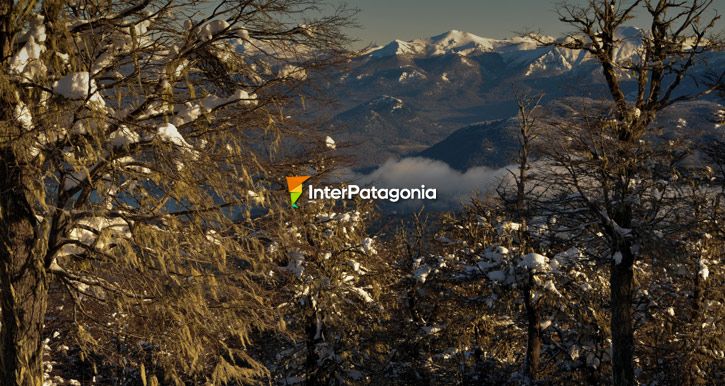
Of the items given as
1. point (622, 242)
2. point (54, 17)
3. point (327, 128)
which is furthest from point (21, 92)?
point (622, 242)

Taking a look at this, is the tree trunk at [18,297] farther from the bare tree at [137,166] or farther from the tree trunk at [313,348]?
the tree trunk at [313,348]

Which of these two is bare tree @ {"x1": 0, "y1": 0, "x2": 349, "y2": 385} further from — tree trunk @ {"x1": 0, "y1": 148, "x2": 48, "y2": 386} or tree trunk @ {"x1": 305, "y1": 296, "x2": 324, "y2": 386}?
tree trunk @ {"x1": 305, "y1": 296, "x2": 324, "y2": 386}

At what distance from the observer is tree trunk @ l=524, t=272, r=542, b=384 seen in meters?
15.8

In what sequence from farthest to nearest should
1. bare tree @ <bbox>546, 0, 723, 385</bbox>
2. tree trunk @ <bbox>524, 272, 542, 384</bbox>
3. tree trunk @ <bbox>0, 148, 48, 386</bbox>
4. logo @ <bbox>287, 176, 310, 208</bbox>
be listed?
tree trunk @ <bbox>524, 272, 542, 384</bbox> < bare tree @ <bbox>546, 0, 723, 385</bbox> < logo @ <bbox>287, 176, 310, 208</bbox> < tree trunk @ <bbox>0, 148, 48, 386</bbox>

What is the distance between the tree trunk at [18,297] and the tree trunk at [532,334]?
40.8ft

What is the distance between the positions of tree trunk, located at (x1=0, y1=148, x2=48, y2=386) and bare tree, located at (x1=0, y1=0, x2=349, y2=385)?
0.04ft

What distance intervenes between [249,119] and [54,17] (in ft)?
5.85

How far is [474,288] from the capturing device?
19.6m

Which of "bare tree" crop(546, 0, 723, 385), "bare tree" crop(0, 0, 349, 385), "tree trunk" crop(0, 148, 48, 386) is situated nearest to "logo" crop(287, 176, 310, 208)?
"bare tree" crop(0, 0, 349, 385)

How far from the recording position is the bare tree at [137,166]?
471 centimetres

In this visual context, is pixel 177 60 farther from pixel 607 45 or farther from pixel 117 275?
pixel 607 45

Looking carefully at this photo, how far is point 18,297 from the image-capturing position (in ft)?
17.3

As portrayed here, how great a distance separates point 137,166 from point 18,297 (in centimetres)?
151

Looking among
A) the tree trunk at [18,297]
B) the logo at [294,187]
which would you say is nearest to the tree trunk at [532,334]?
the logo at [294,187]
